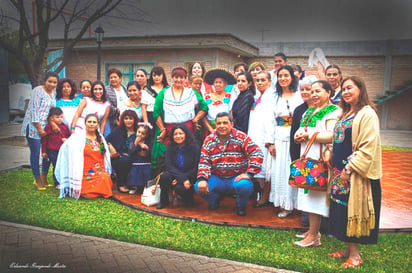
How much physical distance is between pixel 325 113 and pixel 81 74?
14.5 meters

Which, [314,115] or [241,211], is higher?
[314,115]

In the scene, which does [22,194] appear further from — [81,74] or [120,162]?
[81,74]

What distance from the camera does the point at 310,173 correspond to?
11.2 feet

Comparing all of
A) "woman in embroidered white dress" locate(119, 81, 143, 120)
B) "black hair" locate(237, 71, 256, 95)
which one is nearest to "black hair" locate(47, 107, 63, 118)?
"woman in embroidered white dress" locate(119, 81, 143, 120)

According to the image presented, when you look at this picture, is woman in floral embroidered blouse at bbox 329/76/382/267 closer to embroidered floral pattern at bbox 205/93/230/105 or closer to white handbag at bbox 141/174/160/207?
embroidered floral pattern at bbox 205/93/230/105

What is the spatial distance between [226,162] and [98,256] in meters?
1.93

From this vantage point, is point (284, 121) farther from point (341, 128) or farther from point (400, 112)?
point (400, 112)

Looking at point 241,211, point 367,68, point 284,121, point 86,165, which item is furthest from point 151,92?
point 367,68

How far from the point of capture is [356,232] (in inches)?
116

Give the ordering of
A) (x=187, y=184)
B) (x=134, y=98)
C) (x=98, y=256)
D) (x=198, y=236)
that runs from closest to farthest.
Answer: (x=98, y=256) < (x=198, y=236) < (x=187, y=184) < (x=134, y=98)

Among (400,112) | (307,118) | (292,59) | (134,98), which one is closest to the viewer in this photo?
(307,118)

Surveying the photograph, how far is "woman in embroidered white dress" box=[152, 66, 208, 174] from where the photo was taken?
5020 mm

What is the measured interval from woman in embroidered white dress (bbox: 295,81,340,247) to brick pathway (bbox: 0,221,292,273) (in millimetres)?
730

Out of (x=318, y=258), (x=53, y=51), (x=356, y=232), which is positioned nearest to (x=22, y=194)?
(x=318, y=258)
